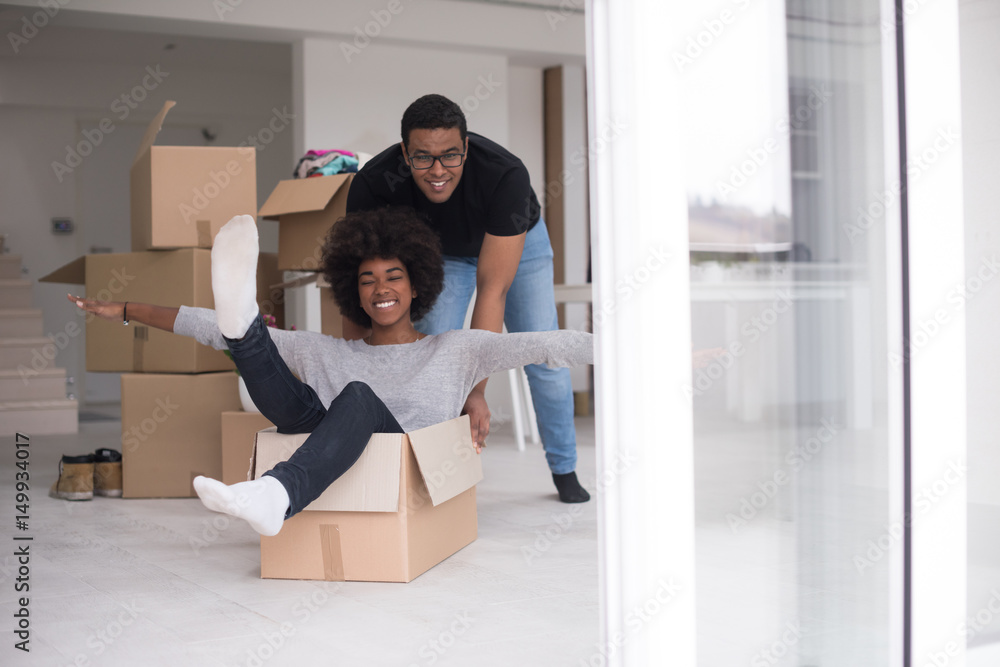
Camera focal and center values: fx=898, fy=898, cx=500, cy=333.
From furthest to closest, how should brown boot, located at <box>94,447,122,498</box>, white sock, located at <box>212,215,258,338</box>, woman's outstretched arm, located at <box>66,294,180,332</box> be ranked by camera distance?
1. brown boot, located at <box>94,447,122,498</box>
2. woman's outstretched arm, located at <box>66,294,180,332</box>
3. white sock, located at <box>212,215,258,338</box>

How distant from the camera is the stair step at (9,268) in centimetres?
561

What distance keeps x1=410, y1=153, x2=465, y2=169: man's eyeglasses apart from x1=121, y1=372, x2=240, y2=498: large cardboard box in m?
0.96

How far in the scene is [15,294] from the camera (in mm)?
5461

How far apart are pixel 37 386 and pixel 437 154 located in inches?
145

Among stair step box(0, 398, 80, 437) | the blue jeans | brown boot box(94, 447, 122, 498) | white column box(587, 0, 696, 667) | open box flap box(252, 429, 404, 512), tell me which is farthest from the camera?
stair step box(0, 398, 80, 437)

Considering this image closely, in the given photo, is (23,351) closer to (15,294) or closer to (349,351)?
(15,294)

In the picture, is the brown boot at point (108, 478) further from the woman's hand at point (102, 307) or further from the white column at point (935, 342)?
the white column at point (935, 342)

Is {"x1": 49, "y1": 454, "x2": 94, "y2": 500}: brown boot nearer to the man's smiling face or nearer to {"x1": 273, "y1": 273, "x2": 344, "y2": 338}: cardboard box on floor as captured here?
{"x1": 273, "y1": 273, "x2": 344, "y2": 338}: cardboard box on floor

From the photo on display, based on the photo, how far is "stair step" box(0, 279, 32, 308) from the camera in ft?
17.8

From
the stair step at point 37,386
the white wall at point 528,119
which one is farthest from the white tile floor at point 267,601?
the white wall at point 528,119

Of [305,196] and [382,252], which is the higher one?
[305,196]

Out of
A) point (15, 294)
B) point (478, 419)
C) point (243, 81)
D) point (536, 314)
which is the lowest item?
point (478, 419)

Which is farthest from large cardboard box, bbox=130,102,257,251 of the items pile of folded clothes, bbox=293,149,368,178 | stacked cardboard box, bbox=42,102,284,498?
pile of folded clothes, bbox=293,149,368,178

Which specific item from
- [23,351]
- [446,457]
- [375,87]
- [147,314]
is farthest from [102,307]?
[23,351]
